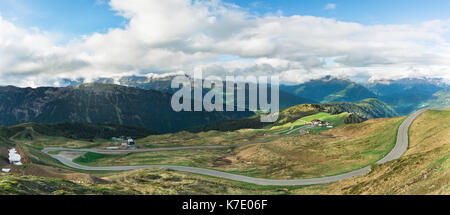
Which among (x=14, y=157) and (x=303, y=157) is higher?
(x=14, y=157)

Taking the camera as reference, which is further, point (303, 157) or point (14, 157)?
point (303, 157)

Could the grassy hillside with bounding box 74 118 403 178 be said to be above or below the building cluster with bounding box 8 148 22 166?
below

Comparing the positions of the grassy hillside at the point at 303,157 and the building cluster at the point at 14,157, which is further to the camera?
the grassy hillside at the point at 303,157

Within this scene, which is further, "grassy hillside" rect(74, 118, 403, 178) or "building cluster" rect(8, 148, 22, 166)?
"grassy hillside" rect(74, 118, 403, 178)

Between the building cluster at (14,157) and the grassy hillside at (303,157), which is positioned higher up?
the building cluster at (14,157)

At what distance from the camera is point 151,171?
7300cm
